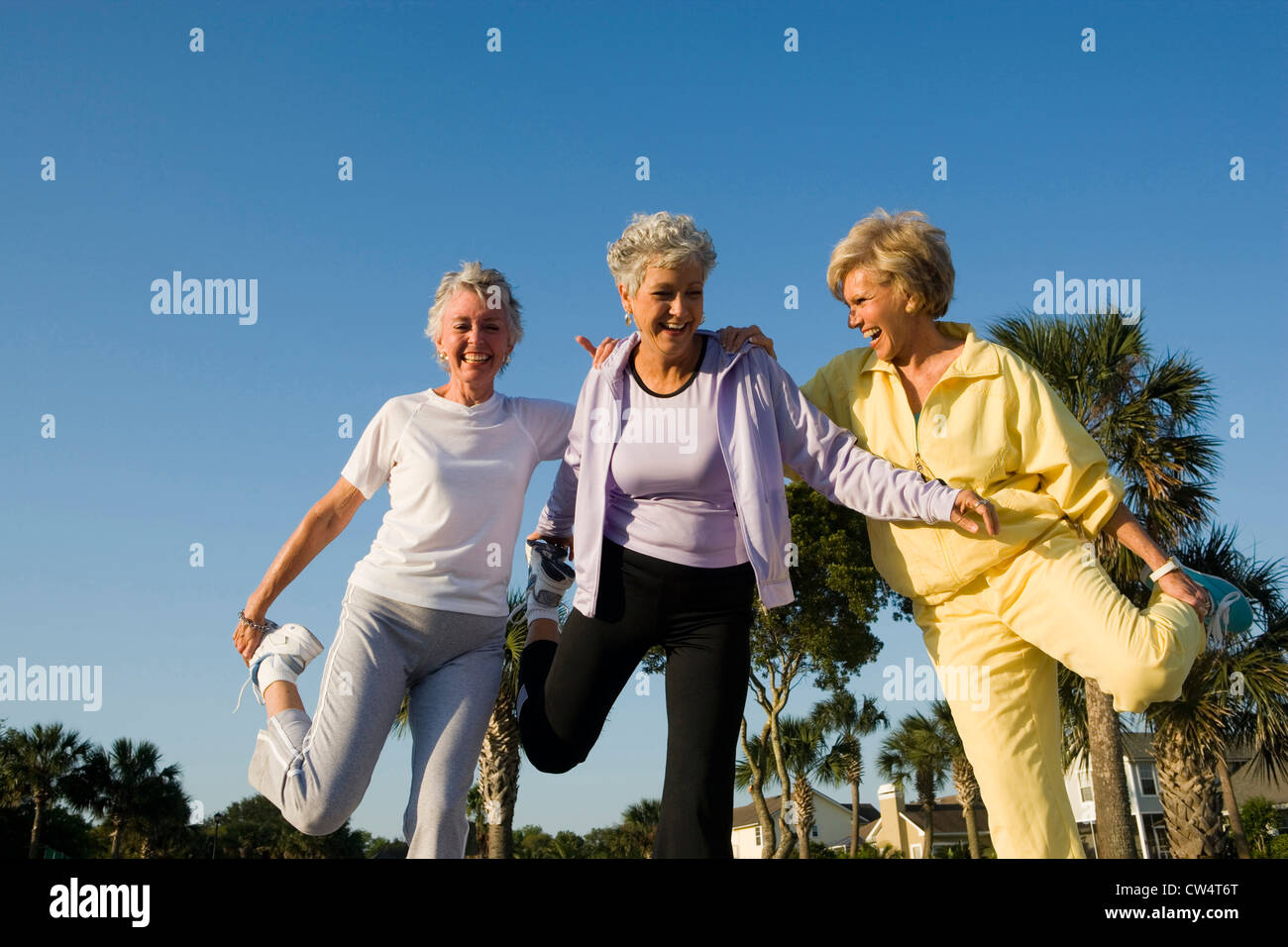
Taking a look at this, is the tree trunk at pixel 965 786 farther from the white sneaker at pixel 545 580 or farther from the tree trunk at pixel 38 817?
the white sneaker at pixel 545 580

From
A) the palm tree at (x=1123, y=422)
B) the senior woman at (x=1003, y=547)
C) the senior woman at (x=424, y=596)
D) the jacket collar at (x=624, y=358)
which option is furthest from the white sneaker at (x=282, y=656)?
the palm tree at (x=1123, y=422)

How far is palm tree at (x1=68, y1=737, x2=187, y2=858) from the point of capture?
94.7ft

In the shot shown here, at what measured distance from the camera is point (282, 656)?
170 inches

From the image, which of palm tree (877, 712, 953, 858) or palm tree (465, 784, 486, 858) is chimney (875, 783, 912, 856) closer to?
palm tree (877, 712, 953, 858)

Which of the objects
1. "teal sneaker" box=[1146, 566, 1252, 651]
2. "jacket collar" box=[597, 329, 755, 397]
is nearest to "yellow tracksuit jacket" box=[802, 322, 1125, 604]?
"teal sneaker" box=[1146, 566, 1252, 651]

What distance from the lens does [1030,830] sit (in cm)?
336

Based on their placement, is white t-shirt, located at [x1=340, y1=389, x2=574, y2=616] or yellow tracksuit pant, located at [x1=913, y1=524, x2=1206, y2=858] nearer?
yellow tracksuit pant, located at [x1=913, y1=524, x2=1206, y2=858]

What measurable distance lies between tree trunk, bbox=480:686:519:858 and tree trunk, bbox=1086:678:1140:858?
10171mm

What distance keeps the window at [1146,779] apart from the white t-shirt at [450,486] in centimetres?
4965

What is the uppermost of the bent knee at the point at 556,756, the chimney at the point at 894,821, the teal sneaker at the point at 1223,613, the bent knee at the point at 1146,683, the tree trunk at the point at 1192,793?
the teal sneaker at the point at 1223,613

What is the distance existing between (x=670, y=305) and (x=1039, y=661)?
187 centimetres

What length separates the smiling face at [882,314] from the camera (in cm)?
386
